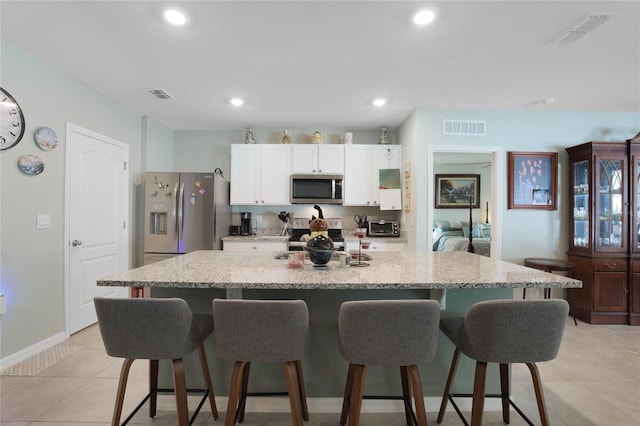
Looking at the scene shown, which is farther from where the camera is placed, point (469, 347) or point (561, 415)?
point (561, 415)

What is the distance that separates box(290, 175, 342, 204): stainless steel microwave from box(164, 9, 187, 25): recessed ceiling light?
251 centimetres

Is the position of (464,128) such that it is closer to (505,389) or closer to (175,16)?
(505,389)

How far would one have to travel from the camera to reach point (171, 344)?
1.39m

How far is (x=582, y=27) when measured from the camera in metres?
2.13

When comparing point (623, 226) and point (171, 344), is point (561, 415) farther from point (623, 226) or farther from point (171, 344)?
point (623, 226)

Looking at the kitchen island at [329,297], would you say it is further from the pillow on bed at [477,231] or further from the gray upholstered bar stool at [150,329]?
the pillow on bed at [477,231]

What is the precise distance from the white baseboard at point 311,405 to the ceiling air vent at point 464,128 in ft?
9.66

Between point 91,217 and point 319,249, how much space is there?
2835 millimetres

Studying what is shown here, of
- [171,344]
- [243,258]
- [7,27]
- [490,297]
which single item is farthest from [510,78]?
[7,27]

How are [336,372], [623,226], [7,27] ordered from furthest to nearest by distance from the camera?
[623,226], [7,27], [336,372]

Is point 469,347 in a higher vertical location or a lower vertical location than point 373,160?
lower

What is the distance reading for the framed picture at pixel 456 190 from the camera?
699cm

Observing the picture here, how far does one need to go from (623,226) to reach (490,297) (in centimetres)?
279

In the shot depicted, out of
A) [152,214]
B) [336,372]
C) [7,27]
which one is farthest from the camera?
[152,214]
